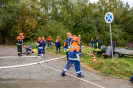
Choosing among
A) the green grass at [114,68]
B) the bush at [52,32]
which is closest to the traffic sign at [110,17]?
the green grass at [114,68]

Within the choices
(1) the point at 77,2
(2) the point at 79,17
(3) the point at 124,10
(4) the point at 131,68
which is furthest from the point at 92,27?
(4) the point at 131,68

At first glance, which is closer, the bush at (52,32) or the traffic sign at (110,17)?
the traffic sign at (110,17)

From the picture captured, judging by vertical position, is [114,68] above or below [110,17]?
below

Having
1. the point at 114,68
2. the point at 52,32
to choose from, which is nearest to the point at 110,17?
the point at 114,68

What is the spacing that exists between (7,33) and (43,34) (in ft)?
28.7

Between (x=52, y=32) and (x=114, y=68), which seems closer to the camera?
(x=114, y=68)

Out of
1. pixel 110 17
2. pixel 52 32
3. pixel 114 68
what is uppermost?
pixel 52 32

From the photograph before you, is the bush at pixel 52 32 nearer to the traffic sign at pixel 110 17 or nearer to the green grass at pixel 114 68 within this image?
the traffic sign at pixel 110 17

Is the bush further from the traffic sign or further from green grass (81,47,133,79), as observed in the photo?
green grass (81,47,133,79)

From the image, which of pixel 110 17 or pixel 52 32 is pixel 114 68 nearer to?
pixel 110 17

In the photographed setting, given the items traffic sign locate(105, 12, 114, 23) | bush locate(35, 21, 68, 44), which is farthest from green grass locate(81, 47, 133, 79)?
bush locate(35, 21, 68, 44)

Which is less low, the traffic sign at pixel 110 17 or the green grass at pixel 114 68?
the traffic sign at pixel 110 17

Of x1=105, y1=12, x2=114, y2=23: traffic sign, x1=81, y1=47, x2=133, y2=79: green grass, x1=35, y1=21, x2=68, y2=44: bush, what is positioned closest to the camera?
x1=81, y1=47, x2=133, y2=79: green grass

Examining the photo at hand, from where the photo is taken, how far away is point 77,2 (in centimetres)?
3219
